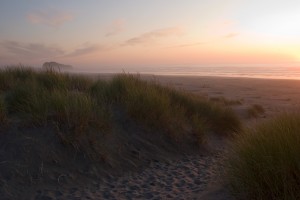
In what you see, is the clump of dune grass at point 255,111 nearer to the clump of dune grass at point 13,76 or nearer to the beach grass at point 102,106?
the beach grass at point 102,106

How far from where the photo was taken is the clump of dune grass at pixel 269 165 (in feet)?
13.0

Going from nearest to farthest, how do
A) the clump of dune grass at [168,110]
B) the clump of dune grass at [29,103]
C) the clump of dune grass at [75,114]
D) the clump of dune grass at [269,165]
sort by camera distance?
the clump of dune grass at [269,165]
the clump of dune grass at [75,114]
the clump of dune grass at [29,103]
the clump of dune grass at [168,110]

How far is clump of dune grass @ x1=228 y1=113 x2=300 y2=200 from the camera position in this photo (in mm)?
3955

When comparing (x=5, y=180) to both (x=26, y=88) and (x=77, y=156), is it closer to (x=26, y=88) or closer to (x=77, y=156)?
(x=77, y=156)

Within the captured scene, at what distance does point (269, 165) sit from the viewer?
414 centimetres

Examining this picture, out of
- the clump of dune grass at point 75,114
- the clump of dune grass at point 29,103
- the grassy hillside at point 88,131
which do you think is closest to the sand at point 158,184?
the grassy hillside at point 88,131

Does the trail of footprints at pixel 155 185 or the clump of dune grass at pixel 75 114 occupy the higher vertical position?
the clump of dune grass at pixel 75 114

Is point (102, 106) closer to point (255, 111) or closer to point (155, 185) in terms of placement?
point (155, 185)

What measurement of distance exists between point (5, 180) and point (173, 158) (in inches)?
138

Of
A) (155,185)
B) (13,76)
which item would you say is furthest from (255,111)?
(13,76)

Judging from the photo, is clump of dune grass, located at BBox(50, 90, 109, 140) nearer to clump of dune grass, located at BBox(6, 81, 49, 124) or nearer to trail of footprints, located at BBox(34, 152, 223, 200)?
clump of dune grass, located at BBox(6, 81, 49, 124)

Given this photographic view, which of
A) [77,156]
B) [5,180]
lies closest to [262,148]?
[77,156]

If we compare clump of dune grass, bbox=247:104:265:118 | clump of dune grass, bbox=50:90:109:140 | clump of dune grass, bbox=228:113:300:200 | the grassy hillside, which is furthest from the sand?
clump of dune grass, bbox=247:104:265:118

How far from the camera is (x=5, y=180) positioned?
5824 mm
